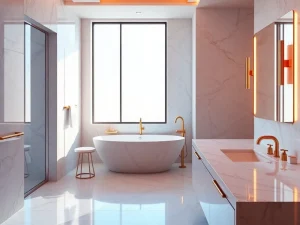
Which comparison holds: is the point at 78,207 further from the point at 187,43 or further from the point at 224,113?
the point at 187,43

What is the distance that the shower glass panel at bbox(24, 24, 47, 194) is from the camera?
4438mm

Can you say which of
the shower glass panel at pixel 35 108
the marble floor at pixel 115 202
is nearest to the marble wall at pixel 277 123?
the marble floor at pixel 115 202

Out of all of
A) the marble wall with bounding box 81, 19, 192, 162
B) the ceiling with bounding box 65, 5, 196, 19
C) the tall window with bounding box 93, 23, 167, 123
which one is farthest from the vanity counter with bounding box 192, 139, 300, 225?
the tall window with bounding box 93, 23, 167, 123

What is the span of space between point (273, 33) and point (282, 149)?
90 centimetres

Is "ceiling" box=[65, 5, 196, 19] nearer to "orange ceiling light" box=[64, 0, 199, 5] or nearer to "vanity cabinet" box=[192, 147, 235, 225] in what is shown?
"orange ceiling light" box=[64, 0, 199, 5]

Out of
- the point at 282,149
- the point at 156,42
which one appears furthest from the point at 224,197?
the point at 156,42

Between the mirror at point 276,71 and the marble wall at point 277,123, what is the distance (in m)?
0.06

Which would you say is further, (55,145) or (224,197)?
(55,145)

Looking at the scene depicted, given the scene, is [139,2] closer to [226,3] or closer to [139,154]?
[226,3]

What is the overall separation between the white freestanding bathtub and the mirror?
2.48 metres

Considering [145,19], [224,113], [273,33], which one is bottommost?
[224,113]

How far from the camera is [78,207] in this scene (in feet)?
12.8

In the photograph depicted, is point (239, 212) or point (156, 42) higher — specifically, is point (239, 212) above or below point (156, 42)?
below

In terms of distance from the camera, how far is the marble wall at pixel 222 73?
564 centimetres
